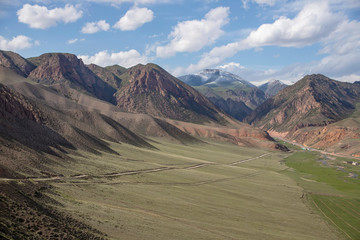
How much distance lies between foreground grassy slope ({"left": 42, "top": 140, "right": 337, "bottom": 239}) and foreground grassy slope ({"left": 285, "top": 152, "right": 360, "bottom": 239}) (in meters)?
3.49

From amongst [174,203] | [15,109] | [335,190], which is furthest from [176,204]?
[335,190]

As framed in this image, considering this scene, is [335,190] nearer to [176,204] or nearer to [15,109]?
[176,204]

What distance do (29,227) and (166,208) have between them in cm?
2314

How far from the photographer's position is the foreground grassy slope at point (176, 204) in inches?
1567

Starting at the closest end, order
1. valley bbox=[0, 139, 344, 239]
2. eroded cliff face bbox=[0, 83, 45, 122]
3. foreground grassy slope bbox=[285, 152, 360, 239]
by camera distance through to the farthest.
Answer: valley bbox=[0, 139, 344, 239] < foreground grassy slope bbox=[285, 152, 360, 239] < eroded cliff face bbox=[0, 83, 45, 122]

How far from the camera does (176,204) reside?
53.3m

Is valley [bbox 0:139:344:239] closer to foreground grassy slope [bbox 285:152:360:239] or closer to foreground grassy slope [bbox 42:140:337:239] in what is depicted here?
foreground grassy slope [bbox 42:140:337:239]

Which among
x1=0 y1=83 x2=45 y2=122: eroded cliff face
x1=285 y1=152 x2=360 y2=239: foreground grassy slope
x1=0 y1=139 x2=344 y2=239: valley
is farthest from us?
x1=0 y1=83 x2=45 y2=122: eroded cliff face

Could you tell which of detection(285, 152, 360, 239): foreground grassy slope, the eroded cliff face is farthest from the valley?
the eroded cliff face

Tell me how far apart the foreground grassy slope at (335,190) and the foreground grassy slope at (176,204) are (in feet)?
11.5

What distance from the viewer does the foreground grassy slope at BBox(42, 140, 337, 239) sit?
39812mm

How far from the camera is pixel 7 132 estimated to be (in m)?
70.1

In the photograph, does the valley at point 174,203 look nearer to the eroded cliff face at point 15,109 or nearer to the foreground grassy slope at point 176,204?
the foreground grassy slope at point 176,204

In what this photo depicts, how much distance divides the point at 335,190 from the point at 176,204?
5832 centimetres
